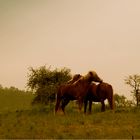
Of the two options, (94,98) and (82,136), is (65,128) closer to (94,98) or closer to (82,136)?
(82,136)

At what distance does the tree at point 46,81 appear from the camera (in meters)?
51.7

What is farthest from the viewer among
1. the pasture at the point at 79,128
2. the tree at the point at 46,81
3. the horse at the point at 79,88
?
the tree at the point at 46,81

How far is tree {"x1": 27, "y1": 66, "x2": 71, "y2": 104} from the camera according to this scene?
170ft

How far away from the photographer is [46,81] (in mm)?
52438

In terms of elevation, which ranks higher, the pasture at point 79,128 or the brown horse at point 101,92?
the brown horse at point 101,92

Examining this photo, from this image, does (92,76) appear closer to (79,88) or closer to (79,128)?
(79,88)

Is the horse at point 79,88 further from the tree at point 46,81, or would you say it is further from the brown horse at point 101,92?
the tree at point 46,81

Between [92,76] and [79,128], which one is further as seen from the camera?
[92,76]

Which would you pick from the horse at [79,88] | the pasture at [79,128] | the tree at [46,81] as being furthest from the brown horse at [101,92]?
the tree at [46,81]

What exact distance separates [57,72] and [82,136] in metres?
30.3

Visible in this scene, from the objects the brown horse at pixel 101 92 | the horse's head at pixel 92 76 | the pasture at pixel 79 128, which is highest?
the horse's head at pixel 92 76

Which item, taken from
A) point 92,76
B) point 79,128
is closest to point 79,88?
point 92,76

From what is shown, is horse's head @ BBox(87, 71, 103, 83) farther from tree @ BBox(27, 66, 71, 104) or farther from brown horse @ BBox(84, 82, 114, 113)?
tree @ BBox(27, 66, 71, 104)

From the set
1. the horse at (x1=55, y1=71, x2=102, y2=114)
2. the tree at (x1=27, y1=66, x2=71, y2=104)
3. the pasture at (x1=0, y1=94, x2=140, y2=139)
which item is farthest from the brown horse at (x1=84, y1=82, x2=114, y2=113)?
the tree at (x1=27, y1=66, x2=71, y2=104)
